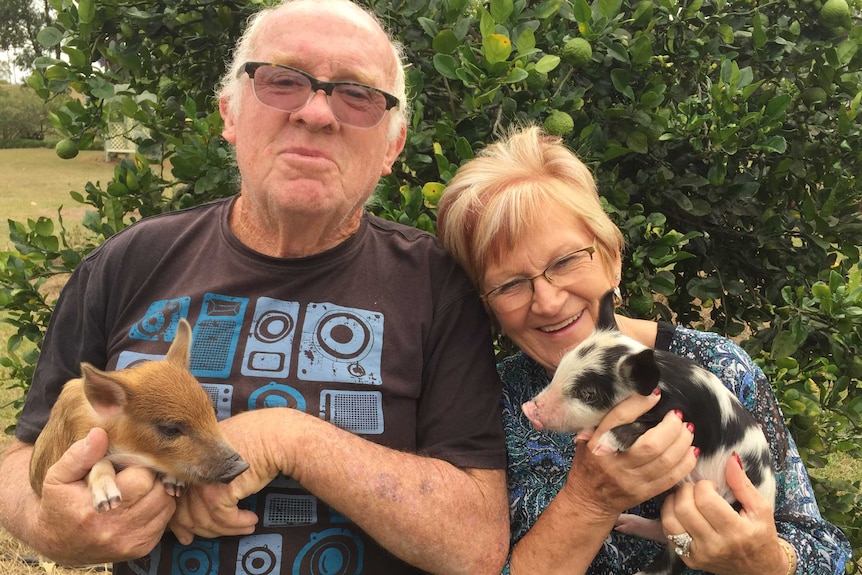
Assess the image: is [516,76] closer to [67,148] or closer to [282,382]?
[282,382]

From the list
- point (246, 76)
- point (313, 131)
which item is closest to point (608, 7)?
point (313, 131)

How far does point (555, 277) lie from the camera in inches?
90.5

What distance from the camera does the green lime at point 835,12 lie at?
2.66 m

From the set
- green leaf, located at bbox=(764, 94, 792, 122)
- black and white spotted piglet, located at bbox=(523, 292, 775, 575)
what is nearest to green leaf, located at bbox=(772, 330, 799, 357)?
black and white spotted piglet, located at bbox=(523, 292, 775, 575)

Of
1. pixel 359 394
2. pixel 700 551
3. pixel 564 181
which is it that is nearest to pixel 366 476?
pixel 359 394

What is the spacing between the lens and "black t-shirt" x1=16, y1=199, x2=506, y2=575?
7.07ft

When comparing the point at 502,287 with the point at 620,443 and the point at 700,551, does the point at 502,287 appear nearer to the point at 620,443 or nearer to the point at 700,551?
the point at 620,443

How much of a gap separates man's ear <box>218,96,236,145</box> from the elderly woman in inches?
32.8

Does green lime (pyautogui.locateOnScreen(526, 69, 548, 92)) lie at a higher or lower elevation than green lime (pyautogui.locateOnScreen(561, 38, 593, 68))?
lower

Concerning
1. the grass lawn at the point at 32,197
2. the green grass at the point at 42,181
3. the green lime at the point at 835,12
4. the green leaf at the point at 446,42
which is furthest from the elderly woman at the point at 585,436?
the green grass at the point at 42,181

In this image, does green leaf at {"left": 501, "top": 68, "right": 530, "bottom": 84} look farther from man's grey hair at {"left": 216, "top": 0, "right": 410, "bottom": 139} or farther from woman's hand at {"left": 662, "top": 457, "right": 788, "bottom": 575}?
woman's hand at {"left": 662, "top": 457, "right": 788, "bottom": 575}

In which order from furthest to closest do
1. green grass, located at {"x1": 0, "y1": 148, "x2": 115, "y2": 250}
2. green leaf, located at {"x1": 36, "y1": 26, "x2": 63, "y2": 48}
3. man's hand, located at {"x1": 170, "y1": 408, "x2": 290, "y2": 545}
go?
green grass, located at {"x1": 0, "y1": 148, "x2": 115, "y2": 250} → green leaf, located at {"x1": 36, "y1": 26, "x2": 63, "y2": 48} → man's hand, located at {"x1": 170, "y1": 408, "x2": 290, "y2": 545}

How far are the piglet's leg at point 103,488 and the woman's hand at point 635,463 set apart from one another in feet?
4.34

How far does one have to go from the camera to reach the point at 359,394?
2248 millimetres
